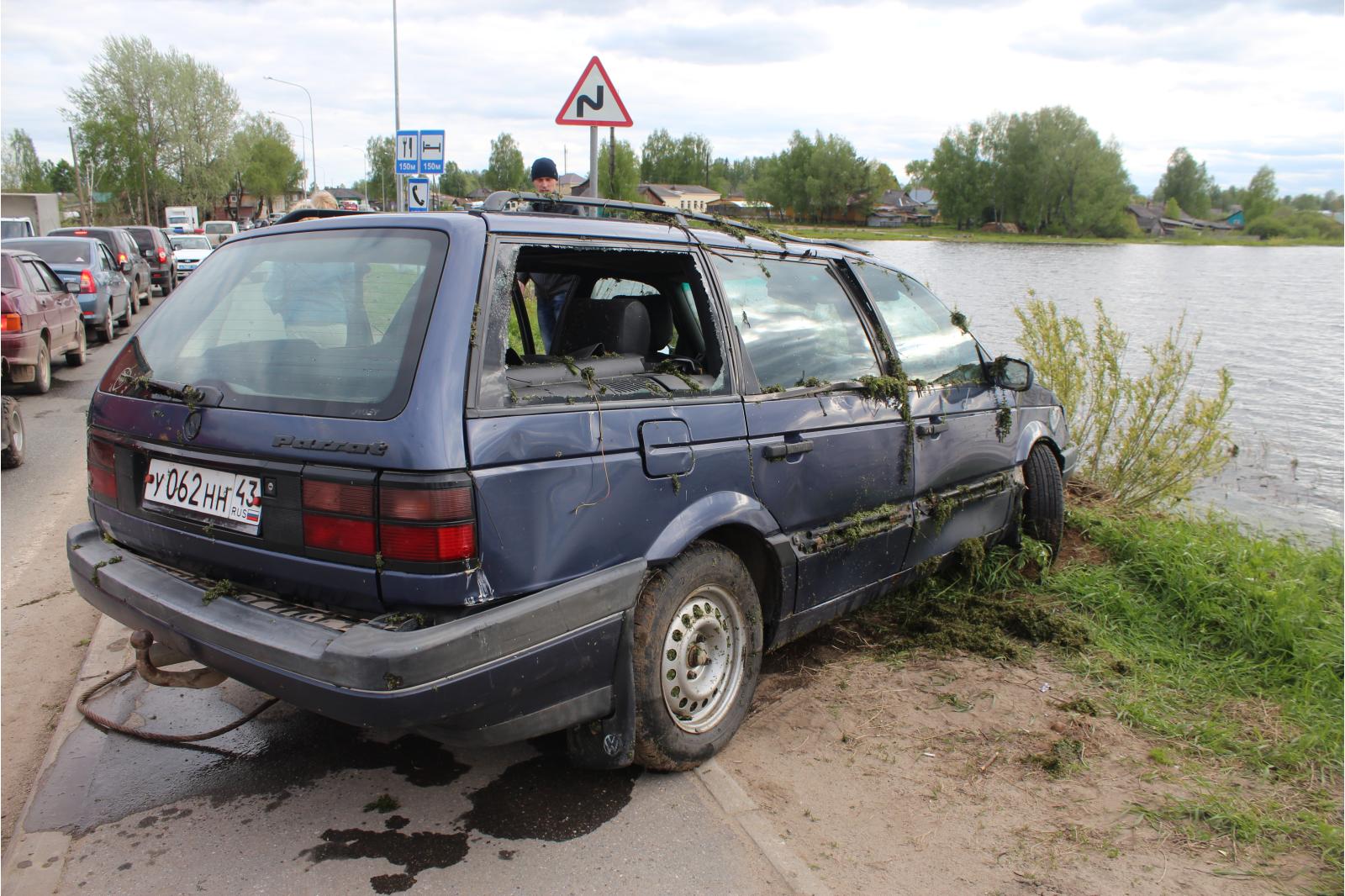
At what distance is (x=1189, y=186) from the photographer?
109625 millimetres

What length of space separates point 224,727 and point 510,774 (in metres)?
1.12

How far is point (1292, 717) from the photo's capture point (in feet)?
12.5

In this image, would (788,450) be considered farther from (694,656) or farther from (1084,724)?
(1084,724)

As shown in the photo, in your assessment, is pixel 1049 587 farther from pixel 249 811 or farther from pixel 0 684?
pixel 0 684

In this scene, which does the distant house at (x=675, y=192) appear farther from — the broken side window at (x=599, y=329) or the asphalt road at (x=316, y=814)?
the asphalt road at (x=316, y=814)

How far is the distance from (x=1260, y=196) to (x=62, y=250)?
311 feet

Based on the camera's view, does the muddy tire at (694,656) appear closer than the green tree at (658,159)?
Yes

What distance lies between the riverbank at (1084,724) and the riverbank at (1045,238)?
158 ft

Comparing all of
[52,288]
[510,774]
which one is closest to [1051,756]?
[510,774]

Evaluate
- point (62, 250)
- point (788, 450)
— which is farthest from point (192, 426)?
point (62, 250)

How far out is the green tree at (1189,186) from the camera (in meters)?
108

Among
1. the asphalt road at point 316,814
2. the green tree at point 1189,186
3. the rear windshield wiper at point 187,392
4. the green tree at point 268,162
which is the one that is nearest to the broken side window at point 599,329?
the rear windshield wiper at point 187,392

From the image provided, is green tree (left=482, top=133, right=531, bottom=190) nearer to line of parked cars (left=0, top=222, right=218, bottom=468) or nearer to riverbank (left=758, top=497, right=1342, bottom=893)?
line of parked cars (left=0, top=222, right=218, bottom=468)

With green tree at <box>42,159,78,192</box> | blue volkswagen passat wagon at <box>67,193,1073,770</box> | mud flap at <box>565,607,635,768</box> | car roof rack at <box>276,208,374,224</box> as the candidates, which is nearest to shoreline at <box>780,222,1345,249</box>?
blue volkswagen passat wagon at <box>67,193,1073,770</box>
